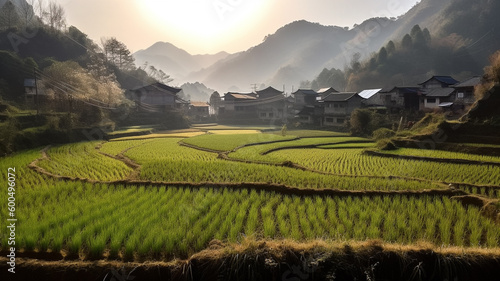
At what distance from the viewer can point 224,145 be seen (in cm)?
2233

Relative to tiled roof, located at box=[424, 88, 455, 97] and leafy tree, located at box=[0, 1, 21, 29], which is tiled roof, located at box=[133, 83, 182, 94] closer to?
leafy tree, located at box=[0, 1, 21, 29]

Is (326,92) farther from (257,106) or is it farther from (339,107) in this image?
(339,107)

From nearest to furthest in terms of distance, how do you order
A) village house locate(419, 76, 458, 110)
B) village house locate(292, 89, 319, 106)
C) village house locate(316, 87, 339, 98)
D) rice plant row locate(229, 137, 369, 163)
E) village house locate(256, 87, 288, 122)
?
rice plant row locate(229, 137, 369, 163) → village house locate(419, 76, 458, 110) → village house locate(292, 89, 319, 106) → village house locate(256, 87, 288, 122) → village house locate(316, 87, 339, 98)

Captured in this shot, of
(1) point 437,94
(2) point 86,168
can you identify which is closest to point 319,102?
(1) point 437,94

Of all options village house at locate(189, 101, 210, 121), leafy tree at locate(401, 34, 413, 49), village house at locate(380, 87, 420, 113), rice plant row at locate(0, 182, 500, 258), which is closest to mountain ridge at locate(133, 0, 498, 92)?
leafy tree at locate(401, 34, 413, 49)

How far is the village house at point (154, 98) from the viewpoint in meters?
46.2

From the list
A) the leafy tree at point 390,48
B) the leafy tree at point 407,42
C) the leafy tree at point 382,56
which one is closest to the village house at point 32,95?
the leafy tree at point 382,56

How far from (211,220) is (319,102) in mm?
44992

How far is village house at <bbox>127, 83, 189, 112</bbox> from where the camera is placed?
4616cm

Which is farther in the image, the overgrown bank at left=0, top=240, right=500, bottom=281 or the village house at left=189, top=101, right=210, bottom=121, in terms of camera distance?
the village house at left=189, top=101, right=210, bottom=121

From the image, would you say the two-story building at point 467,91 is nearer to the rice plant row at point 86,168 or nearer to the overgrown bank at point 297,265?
the overgrown bank at point 297,265

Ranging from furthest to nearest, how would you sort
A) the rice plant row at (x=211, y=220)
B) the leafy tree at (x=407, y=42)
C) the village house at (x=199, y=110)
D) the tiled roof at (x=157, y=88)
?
the leafy tree at (x=407, y=42) < the village house at (x=199, y=110) < the tiled roof at (x=157, y=88) < the rice plant row at (x=211, y=220)

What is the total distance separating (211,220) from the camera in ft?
22.4

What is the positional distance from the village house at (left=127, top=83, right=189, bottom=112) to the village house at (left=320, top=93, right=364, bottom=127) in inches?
1052
